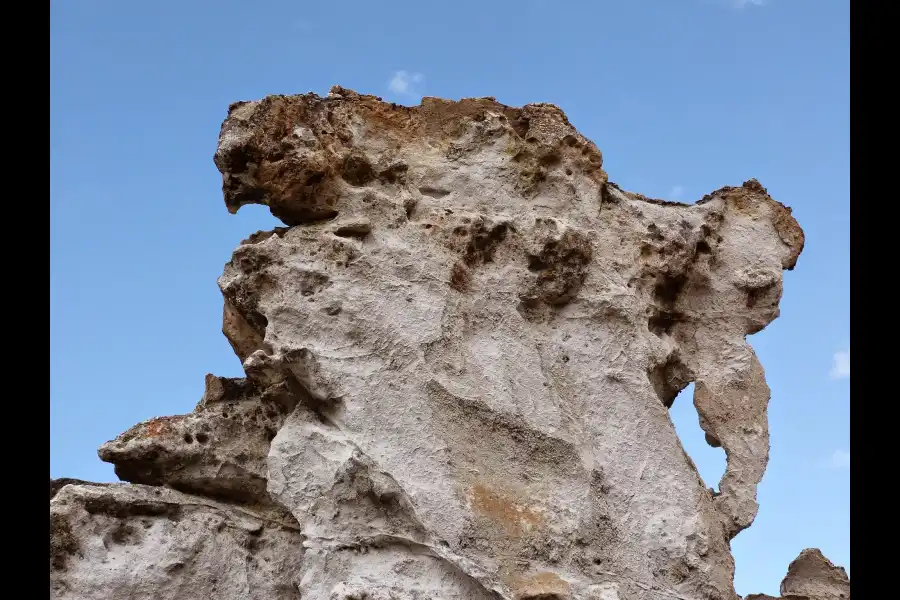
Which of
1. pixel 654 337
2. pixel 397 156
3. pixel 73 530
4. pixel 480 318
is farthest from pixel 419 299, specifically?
pixel 73 530

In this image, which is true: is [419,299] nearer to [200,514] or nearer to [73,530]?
[200,514]

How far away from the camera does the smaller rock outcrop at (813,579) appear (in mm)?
6492

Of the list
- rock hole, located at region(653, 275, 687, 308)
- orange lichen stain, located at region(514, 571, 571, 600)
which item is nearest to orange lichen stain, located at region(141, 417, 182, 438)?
orange lichen stain, located at region(514, 571, 571, 600)

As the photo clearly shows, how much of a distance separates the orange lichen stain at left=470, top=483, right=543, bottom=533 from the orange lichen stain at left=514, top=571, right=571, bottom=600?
21 cm

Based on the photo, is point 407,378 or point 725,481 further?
point 725,481

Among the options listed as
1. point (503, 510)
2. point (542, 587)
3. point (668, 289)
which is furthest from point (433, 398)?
point (668, 289)

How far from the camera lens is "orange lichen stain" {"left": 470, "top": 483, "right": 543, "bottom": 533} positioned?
5.23 m

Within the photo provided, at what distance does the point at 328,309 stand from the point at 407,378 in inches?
18.6

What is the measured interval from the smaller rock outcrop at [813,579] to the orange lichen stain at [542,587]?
193 centimetres

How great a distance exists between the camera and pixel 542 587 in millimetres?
5113

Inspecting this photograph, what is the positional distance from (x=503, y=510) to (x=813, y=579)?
2.19m

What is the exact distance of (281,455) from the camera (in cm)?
527

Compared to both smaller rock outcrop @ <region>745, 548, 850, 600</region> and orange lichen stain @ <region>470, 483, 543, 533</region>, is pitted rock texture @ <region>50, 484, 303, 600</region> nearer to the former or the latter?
orange lichen stain @ <region>470, 483, 543, 533</region>

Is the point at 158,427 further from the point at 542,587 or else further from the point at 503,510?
the point at 542,587
